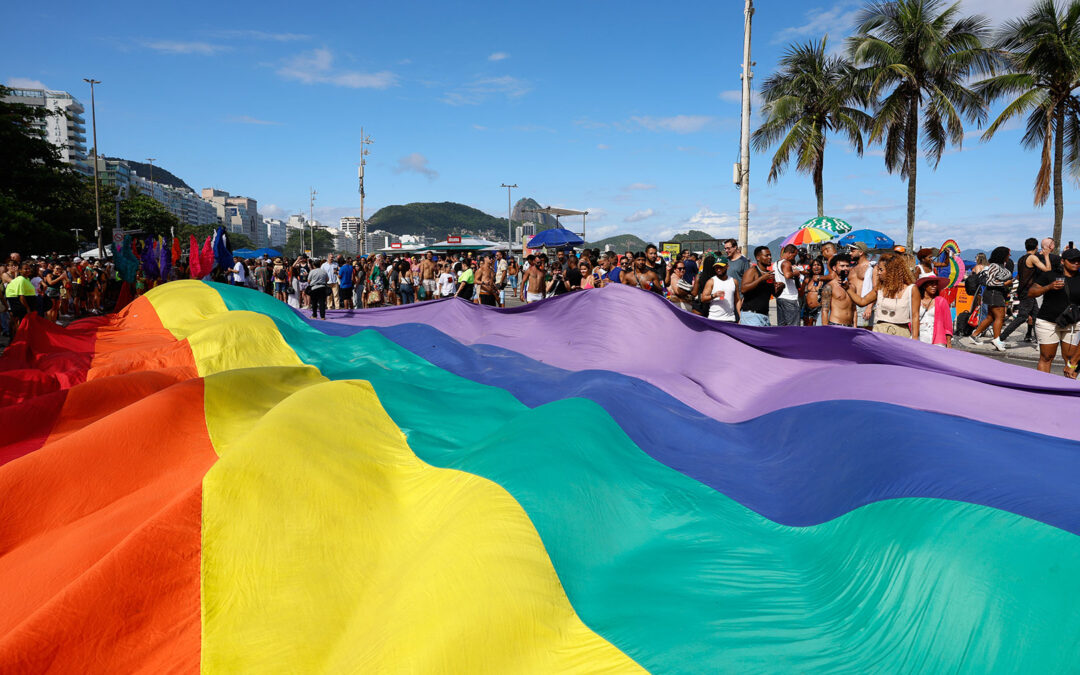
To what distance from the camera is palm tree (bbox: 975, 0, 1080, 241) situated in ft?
65.5

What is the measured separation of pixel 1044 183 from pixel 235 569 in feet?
88.8

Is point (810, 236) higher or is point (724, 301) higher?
point (810, 236)

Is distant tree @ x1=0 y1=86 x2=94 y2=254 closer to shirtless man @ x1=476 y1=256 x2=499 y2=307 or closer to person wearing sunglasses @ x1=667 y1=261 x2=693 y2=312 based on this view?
shirtless man @ x1=476 y1=256 x2=499 y2=307

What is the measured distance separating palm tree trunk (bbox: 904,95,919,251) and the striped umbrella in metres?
4.52

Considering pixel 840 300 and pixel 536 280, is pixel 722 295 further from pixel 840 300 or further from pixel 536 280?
pixel 536 280

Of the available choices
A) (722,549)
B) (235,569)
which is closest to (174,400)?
(235,569)

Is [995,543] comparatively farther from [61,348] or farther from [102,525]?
[61,348]

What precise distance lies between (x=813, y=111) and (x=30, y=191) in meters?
35.2

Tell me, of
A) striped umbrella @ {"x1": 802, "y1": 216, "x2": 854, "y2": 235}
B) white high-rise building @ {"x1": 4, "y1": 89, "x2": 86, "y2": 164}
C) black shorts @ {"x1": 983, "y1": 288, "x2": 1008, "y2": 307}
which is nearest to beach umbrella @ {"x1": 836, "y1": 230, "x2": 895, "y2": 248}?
striped umbrella @ {"x1": 802, "y1": 216, "x2": 854, "y2": 235}

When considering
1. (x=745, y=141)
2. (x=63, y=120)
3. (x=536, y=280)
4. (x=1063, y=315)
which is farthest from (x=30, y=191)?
(x=63, y=120)

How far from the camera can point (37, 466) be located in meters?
2.64

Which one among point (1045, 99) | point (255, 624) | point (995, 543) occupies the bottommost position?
point (255, 624)

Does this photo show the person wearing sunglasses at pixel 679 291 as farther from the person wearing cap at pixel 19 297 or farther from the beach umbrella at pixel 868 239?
the person wearing cap at pixel 19 297

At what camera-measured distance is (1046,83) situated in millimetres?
20812
